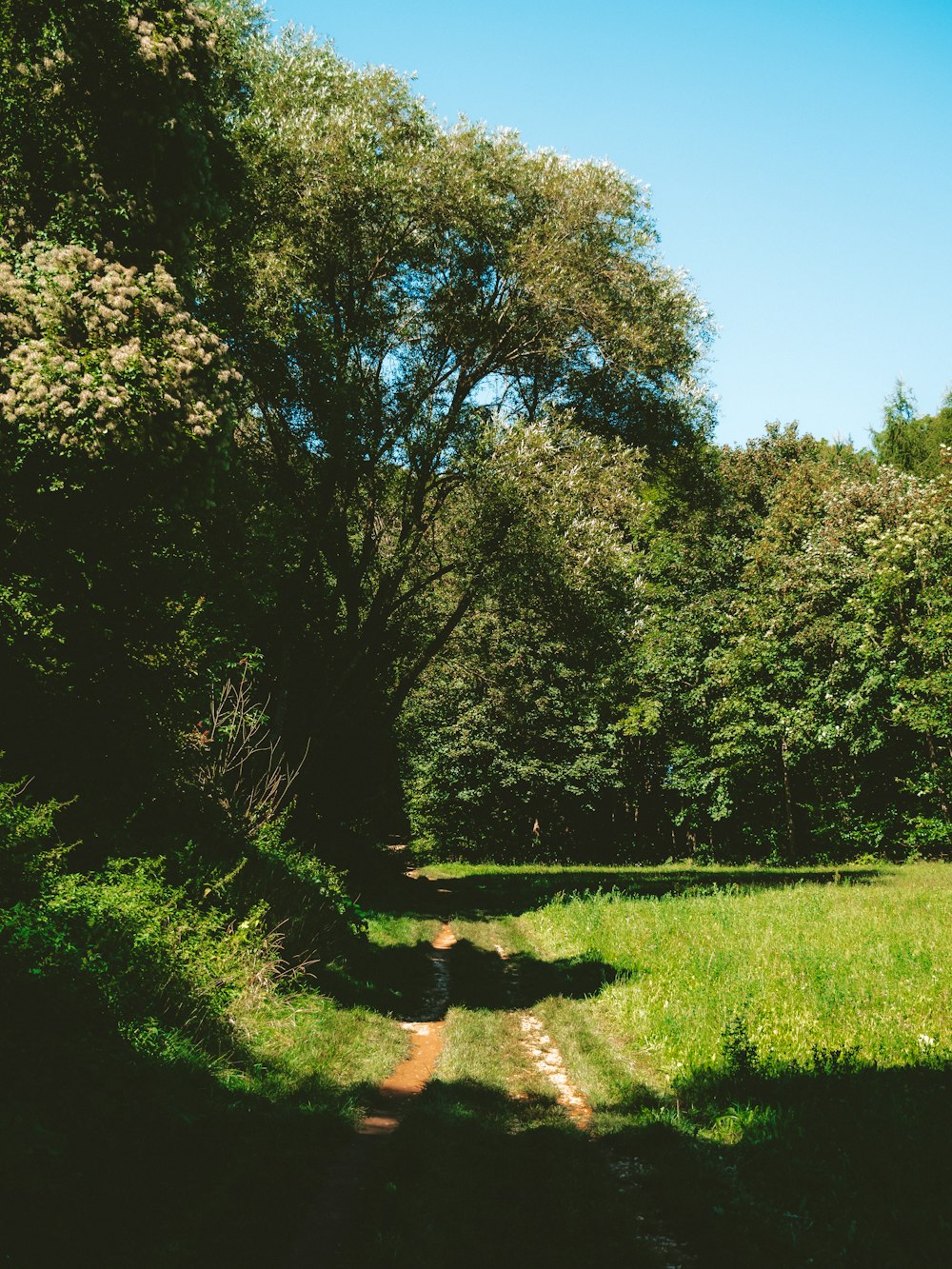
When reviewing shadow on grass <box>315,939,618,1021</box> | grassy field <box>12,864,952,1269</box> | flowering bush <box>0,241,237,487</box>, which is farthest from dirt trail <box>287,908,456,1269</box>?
flowering bush <box>0,241,237,487</box>

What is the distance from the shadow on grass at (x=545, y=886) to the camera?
19438 millimetres

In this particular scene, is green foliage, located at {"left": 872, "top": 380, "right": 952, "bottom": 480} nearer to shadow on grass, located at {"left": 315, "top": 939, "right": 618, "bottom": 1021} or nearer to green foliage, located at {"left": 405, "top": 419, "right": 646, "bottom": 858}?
green foliage, located at {"left": 405, "top": 419, "right": 646, "bottom": 858}

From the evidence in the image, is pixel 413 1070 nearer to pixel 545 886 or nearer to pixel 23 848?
pixel 23 848

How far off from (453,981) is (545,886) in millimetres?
10184

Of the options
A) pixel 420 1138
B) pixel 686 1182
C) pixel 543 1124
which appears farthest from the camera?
pixel 543 1124

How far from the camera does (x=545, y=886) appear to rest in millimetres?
22078

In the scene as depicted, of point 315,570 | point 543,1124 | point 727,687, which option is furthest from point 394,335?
point 727,687

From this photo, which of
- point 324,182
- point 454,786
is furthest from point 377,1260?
point 454,786

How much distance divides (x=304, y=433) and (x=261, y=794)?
7.57m

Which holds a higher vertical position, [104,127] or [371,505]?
[104,127]

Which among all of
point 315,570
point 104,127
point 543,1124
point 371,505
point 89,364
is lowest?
point 543,1124

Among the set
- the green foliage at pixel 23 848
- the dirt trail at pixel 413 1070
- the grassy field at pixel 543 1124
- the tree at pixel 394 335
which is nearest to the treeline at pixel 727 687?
the tree at pixel 394 335

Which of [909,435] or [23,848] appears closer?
[23,848]

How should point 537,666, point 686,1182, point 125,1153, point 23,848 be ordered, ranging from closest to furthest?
point 125,1153 → point 686,1182 → point 23,848 → point 537,666
